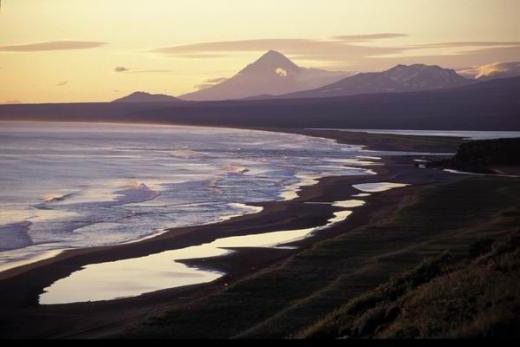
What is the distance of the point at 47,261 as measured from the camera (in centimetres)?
2527

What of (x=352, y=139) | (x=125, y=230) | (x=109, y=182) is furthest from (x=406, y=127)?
(x=125, y=230)

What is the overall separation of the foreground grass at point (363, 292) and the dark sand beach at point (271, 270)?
0.04m

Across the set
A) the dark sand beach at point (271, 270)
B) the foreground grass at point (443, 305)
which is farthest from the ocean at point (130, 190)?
the foreground grass at point (443, 305)

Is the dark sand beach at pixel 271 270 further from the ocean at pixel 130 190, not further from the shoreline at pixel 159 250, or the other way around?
the ocean at pixel 130 190

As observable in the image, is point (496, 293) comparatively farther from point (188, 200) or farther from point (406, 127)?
point (406, 127)

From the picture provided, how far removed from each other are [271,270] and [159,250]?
19.6 feet

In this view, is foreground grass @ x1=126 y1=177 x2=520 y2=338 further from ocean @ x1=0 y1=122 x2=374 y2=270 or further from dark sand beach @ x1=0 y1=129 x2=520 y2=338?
ocean @ x1=0 y1=122 x2=374 y2=270

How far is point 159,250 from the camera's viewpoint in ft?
89.8

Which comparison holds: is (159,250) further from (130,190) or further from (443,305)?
(130,190)

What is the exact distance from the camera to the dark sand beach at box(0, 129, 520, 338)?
57.2 ft

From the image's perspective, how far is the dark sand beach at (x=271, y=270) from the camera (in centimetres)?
1742

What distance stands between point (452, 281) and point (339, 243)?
1138 cm

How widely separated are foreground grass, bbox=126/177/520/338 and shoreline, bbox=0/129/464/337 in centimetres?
110

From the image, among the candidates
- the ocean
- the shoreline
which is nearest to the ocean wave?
the ocean
